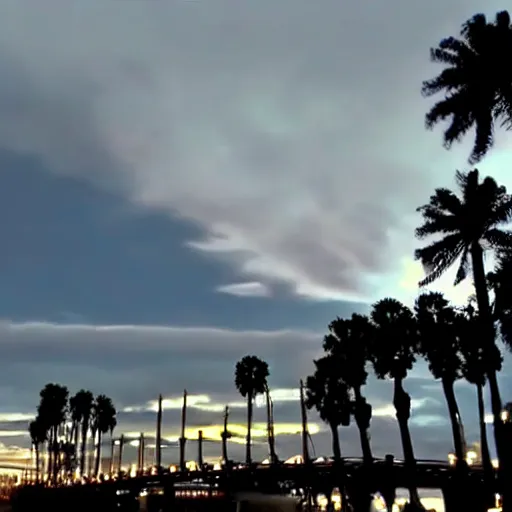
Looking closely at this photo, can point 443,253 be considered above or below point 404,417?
above

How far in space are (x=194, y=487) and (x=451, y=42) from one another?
79994mm

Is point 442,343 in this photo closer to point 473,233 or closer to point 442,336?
point 442,336

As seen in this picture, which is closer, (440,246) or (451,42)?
(451,42)

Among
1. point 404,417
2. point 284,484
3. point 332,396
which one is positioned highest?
point 332,396

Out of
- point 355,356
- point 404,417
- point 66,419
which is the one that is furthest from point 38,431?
point 404,417

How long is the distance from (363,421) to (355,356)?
7046 millimetres

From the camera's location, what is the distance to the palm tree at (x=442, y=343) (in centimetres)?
6128

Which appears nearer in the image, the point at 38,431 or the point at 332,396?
the point at 332,396

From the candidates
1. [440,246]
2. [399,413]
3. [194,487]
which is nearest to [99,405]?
[194,487]

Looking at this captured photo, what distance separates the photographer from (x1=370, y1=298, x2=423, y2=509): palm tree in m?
63.0

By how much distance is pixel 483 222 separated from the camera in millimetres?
49281

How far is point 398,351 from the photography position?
208ft

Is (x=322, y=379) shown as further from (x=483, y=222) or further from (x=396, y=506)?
(x=483, y=222)

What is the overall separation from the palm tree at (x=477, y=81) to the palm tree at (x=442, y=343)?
2565cm
